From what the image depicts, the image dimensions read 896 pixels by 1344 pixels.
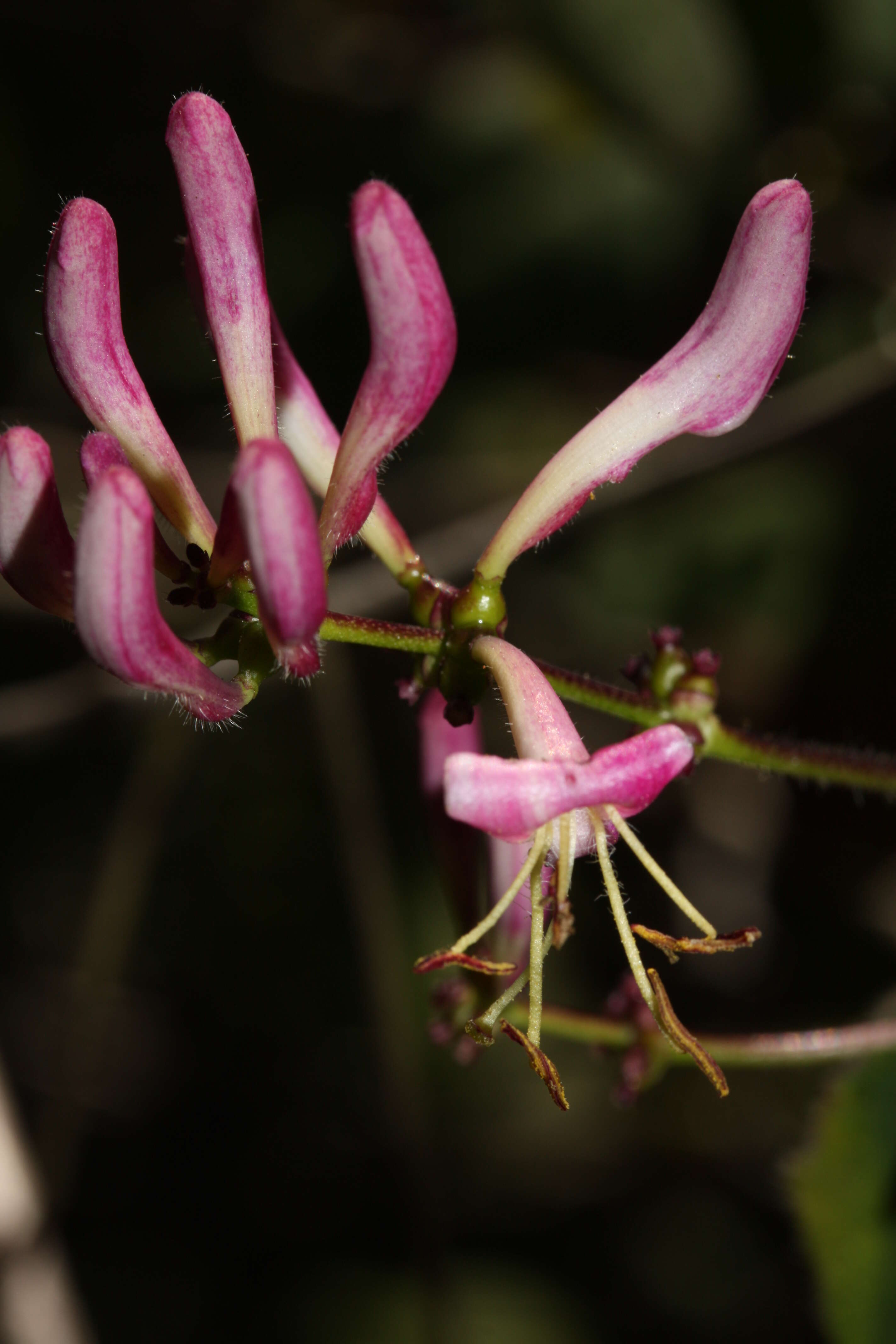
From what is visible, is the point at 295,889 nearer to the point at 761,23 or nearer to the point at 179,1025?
the point at 179,1025

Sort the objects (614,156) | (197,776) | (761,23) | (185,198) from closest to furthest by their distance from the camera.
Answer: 1. (185,198)
2. (761,23)
3. (614,156)
4. (197,776)

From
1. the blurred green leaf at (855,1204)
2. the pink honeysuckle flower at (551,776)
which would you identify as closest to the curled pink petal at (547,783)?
the pink honeysuckle flower at (551,776)

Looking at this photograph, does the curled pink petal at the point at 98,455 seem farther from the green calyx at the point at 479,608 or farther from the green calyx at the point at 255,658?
the green calyx at the point at 479,608

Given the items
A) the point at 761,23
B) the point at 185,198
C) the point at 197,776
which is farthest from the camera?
the point at 197,776

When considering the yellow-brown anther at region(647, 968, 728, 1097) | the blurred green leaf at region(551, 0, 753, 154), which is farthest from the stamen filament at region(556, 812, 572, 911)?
the blurred green leaf at region(551, 0, 753, 154)

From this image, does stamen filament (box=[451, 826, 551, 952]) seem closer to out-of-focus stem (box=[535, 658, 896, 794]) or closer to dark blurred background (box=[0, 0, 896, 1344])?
out-of-focus stem (box=[535, 658, 896, 794])

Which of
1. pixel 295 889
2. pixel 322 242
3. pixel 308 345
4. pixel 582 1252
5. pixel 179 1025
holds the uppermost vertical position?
pixel 322 242

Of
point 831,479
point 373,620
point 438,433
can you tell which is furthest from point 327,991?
point 373,620
